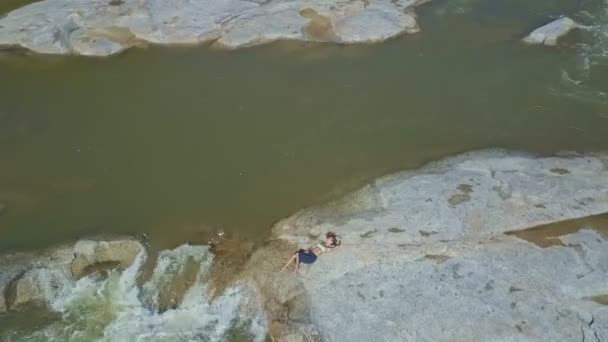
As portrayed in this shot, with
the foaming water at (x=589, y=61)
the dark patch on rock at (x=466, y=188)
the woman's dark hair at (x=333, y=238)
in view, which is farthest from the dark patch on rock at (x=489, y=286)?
the foaming water at (x=589, y=61)

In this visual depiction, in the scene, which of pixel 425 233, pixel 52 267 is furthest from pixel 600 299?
pixel 52 267

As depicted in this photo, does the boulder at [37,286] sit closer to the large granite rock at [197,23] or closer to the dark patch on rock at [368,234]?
the dark patch on rock at [368,234]

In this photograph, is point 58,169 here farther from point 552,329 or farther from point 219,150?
point 552,329

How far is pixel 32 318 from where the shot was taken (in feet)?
47.4

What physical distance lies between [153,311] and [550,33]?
66.2 ft

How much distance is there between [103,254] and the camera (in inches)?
632

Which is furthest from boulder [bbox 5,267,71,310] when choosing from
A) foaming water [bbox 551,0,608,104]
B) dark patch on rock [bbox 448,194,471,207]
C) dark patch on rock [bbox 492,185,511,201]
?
foaming water [bbox 551,0,608,104]

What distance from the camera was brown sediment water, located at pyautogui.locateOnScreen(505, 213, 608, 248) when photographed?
14771mm

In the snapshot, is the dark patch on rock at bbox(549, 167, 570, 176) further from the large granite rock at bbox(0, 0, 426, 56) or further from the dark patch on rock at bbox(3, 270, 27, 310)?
the dark patch on rock at bbox(3, 270, 27, 310)

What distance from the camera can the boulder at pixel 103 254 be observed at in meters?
15.7

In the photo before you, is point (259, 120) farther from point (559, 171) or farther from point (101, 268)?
point (559, 171)

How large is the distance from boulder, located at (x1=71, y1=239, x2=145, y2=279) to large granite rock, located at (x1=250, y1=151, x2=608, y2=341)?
11.7 feet

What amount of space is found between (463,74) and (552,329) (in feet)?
42.7

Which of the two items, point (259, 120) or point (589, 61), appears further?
point (589, 61)
